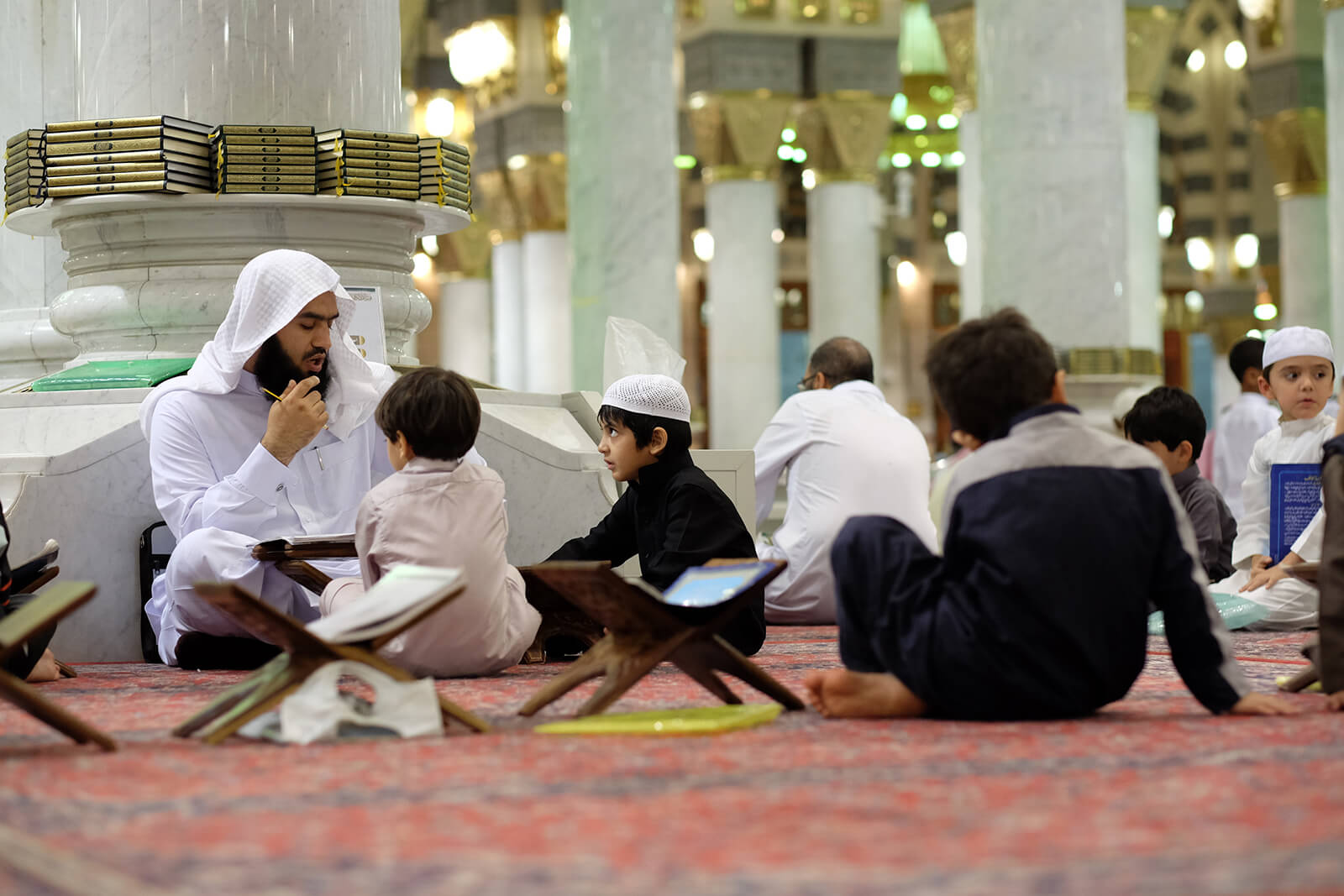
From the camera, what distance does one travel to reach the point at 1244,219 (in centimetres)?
2075

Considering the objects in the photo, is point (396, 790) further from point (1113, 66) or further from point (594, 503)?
point (1113, 66)

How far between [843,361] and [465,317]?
40.9 ft

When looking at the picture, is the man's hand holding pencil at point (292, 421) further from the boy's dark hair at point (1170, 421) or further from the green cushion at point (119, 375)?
the boy's dark hair at point (1170, 421)

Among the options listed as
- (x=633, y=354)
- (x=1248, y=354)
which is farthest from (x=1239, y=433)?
(x=633, y=354)

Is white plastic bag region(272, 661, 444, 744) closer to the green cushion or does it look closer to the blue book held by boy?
the green cushion

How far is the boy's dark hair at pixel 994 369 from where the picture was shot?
2711mm

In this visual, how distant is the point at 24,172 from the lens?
15.8 feet

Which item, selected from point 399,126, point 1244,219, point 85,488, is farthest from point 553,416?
point 1244,219

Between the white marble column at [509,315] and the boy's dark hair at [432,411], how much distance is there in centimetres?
1162

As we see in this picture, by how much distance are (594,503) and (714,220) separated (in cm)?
837

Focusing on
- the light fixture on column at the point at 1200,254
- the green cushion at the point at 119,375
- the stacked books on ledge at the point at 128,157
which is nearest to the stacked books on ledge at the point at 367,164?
the stacked books on ledge at the point at 128,157

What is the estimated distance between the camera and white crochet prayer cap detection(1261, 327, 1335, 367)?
15.8ft

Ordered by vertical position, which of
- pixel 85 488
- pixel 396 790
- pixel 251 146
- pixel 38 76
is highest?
pixel 38 76

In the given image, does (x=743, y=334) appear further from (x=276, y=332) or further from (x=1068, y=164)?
(x=276, y=332)
